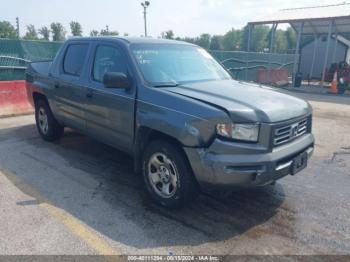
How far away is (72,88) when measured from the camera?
4996 mm

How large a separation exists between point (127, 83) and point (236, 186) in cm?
174

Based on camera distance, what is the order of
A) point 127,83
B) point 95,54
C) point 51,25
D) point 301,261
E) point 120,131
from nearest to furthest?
point 301,261 < point 127,83 < point 120,131 < point 95,54 < point 51,25

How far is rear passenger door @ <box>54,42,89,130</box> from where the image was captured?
4875mm

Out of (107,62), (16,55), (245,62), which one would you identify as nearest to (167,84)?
(107,62)

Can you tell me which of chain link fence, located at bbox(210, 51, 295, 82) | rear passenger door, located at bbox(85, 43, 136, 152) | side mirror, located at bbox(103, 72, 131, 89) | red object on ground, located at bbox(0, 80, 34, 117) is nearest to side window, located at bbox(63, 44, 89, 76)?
rear passenger door, located at bbox(85, 43, 136, 152)

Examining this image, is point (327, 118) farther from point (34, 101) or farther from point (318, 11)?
point (318, 11)

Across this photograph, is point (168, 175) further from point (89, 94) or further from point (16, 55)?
point (16, 55)

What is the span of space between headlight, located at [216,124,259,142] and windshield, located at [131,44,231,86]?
107 cm

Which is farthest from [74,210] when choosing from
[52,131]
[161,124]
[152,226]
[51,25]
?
[51,25]

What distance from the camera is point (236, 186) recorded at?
10.3 ft

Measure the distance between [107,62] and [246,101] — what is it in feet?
6.87

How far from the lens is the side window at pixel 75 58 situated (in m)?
4.96

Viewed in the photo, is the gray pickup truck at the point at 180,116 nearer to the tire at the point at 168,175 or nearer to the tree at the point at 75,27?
the tire at the point at 168,175

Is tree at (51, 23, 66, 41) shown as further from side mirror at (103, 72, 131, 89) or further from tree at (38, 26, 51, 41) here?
side mirror at (103, 72, 131, 89)
